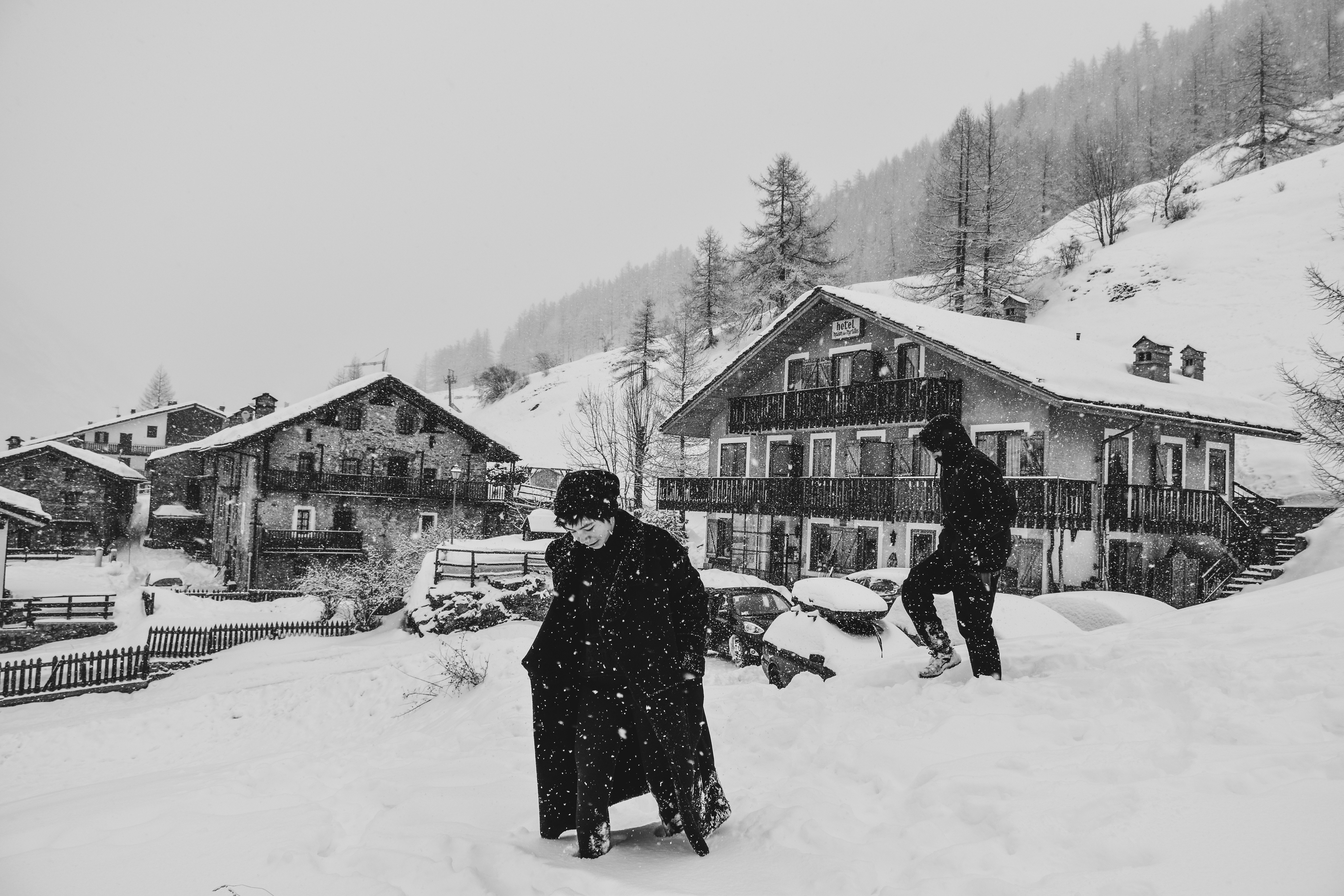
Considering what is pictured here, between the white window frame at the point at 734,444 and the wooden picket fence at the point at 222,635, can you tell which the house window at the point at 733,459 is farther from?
the wooden picket fence at the point at 222,635

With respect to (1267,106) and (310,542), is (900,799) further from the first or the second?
(1267,106)

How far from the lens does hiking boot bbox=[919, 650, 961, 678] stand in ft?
18.9

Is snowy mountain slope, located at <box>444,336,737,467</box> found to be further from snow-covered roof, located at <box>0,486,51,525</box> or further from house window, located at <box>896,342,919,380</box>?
snow-covered roof, located at <box>0,486,51,525</box>

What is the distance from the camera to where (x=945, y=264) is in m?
42.1

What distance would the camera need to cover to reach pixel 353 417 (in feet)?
113

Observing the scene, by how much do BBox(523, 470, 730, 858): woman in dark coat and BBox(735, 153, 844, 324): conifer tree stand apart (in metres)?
42.9

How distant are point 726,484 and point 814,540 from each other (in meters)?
3.68

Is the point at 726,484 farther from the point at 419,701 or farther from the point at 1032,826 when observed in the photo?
the point at 1032,826

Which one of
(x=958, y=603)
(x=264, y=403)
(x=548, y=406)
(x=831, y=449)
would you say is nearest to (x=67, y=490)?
(x=264, y=403)

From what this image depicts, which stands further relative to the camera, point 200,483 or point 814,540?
point 200,483

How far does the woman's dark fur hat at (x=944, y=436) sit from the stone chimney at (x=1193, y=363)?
919 inches

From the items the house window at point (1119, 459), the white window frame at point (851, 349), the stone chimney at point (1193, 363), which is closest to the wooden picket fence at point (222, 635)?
the white window frame at point (851, 349)

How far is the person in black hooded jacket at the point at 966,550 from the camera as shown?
5.34m

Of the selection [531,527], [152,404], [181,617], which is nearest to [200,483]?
[181,617]
